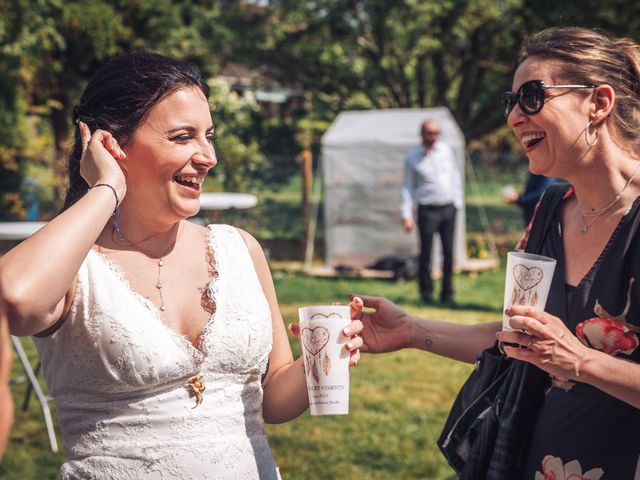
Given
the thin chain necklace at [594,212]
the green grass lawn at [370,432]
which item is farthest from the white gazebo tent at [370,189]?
the thin chain necklace at [594,212]

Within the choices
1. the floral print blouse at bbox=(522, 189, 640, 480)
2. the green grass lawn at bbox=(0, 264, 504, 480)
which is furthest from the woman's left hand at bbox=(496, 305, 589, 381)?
the green grass lawn at bbox=(0, 264, 504, 480)

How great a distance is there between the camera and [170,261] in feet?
8.15

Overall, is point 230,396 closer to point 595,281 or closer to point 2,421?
point 595,281

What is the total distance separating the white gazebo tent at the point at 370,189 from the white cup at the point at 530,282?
10.6 m

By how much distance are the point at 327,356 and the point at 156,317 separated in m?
0.55

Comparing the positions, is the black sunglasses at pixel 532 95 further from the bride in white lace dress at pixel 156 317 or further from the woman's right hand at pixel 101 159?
the woman's right hand at pixel 101 159

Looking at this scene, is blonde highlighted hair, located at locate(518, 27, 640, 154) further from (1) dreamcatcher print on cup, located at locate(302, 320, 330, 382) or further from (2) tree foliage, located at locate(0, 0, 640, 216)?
(2) tree foliage, located at locate(0, 0, 640, 216)

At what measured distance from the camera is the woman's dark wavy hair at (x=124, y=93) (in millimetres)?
2381

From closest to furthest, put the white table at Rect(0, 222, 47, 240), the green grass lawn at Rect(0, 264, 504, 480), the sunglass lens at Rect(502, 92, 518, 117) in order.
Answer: the sunglass lens at Rect(502, 92, 518, 117) → the green grass lawn at Rect(0, 264, 504, 480) → the white table at Rect(0, 222, 47, 240)

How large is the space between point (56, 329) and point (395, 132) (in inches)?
435

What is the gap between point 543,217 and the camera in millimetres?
2660

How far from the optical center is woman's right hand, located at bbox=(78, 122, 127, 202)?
2.13m

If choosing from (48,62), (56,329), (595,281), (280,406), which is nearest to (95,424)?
(56,329)

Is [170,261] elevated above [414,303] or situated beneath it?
elevated above
